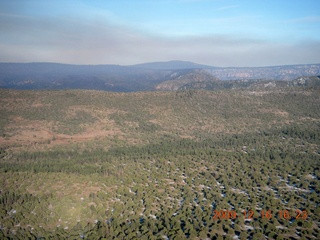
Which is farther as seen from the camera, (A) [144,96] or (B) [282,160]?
(A) [144,96]

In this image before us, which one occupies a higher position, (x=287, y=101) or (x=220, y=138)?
(x=287, y=101)

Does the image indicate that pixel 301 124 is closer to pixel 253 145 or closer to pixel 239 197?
pixel 253 145

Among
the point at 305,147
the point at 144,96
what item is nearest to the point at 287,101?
the point at 305,147

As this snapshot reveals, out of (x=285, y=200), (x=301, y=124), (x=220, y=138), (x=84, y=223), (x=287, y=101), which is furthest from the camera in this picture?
(x=287, y=101)

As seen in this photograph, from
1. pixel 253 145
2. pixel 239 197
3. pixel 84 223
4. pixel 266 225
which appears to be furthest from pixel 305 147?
pixel 84 223

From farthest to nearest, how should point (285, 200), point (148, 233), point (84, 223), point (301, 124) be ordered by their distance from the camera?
point (301, 124), point (285, 200), point (84, 223), point (148, 233)

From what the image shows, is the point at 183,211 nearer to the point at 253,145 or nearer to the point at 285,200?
the point at 285,200
